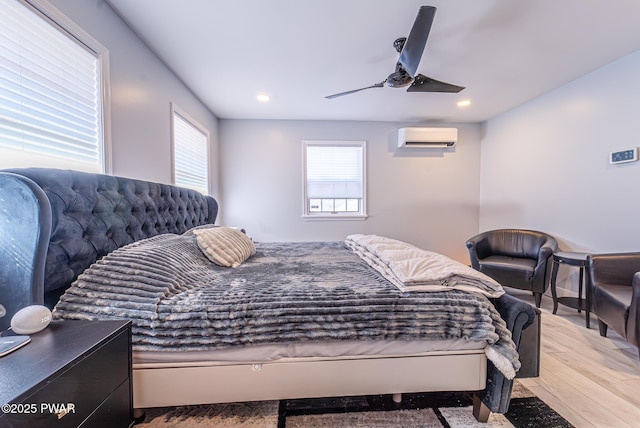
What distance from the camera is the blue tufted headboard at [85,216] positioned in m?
1.12

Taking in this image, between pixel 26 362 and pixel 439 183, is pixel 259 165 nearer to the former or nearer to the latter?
pixel 439 183

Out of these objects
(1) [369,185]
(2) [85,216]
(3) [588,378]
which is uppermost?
(1) [369,185]

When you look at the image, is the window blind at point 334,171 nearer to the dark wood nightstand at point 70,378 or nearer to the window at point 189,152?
the window at point 189,152

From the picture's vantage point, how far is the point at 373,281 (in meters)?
1.40

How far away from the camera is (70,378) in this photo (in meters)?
0.73

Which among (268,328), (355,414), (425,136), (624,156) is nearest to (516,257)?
(624,156)

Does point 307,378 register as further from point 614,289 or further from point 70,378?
point 614,289

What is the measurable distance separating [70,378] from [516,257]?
13.4 ft

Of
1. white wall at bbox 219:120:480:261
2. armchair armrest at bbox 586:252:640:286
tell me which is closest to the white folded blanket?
armchair armrest at bbox 586:252:640:286

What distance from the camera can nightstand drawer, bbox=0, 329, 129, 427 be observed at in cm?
63

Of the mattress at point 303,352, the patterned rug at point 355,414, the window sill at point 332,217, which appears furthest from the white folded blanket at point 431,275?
the window sill at point 332,217

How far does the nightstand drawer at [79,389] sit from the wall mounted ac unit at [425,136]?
3.97 meters

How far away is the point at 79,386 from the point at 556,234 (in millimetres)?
4250

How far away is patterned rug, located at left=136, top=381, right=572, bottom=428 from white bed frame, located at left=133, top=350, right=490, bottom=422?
12cm
